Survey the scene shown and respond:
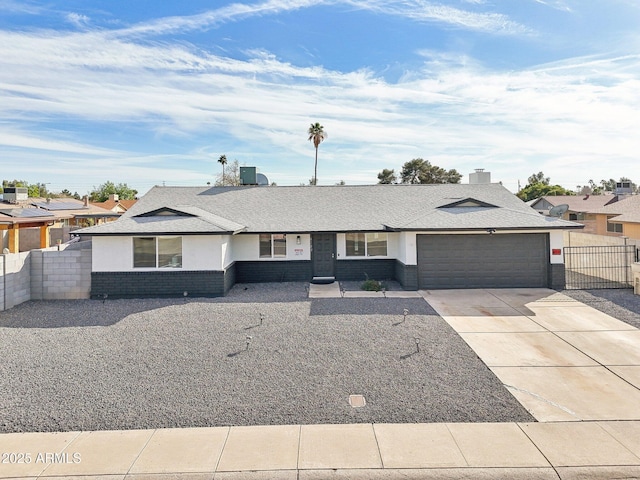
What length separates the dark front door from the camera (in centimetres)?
1631

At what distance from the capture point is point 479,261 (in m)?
14.8

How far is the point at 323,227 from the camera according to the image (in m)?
15.9

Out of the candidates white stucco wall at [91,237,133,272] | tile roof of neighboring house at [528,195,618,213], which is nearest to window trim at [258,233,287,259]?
white stucco wall at [91,237,133,272]

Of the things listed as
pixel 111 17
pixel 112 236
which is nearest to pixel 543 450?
pixel 112 236

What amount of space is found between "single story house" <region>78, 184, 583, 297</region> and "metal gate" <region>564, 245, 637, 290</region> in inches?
76.6

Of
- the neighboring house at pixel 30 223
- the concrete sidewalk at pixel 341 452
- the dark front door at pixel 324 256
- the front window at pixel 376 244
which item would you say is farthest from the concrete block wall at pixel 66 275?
the front window at pixel 376 244

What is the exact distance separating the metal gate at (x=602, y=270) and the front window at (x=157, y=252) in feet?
50.0

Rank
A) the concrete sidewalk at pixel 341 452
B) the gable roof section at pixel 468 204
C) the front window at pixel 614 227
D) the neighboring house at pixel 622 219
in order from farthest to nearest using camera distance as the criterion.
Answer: the front window at pixel 614 227
the neighboring house at pixel 622 219
the gable roof section at pixel 468 204
the concrete sidewalk at pixel 341 452

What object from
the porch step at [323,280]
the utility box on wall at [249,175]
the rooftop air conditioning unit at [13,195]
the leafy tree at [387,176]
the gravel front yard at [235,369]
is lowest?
the gravel front yard at [235,369]

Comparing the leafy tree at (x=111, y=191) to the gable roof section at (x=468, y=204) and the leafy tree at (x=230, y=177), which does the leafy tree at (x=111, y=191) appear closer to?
the leafy tree at (x=230, y=177)

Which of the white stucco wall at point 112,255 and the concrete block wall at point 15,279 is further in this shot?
the white stucco wall at point 112,255

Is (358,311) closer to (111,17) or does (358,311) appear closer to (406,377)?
(406,377)

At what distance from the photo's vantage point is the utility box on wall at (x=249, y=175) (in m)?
21.8

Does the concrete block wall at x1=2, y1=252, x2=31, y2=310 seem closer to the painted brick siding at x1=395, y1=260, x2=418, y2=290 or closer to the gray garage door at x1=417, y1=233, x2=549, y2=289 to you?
the painted brick siding at x1=395, y1=260, x2=418, y2=290
